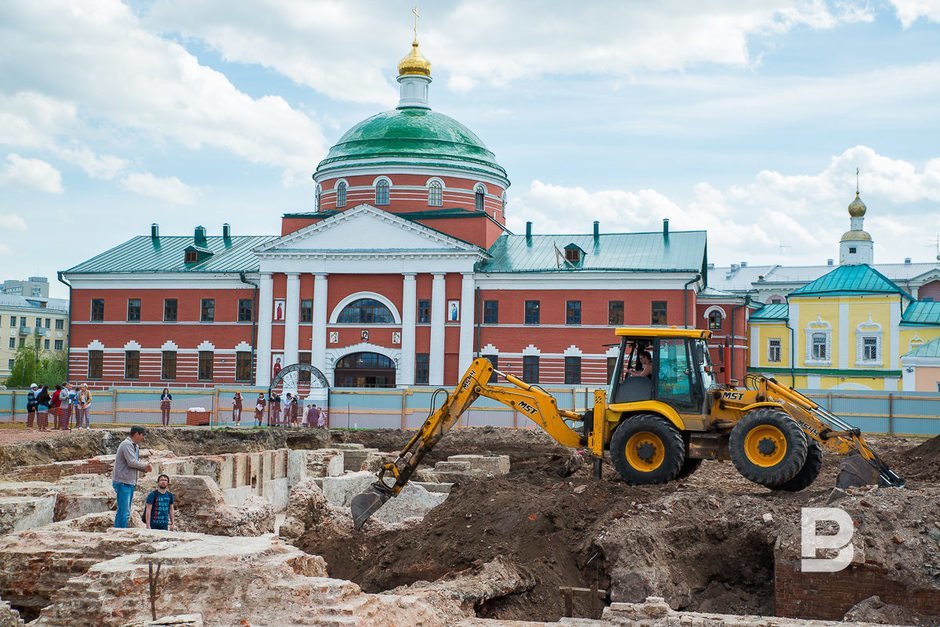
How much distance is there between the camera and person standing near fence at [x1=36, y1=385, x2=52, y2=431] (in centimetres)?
3141

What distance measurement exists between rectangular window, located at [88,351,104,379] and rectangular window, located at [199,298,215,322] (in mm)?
5243

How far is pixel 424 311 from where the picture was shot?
46562mm

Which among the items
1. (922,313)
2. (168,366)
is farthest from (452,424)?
(922,313)

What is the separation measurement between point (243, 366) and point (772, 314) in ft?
96.9

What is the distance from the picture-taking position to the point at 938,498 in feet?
42.4

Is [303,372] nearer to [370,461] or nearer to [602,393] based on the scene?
[370,461]

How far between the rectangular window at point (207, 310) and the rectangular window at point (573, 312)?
16600 mm

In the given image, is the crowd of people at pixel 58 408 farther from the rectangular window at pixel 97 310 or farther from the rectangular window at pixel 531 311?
the rectangular window at pixel 531 311

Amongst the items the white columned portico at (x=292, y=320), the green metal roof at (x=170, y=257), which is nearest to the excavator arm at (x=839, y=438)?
the white columned portico at (x=292, y=320)

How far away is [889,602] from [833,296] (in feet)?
156

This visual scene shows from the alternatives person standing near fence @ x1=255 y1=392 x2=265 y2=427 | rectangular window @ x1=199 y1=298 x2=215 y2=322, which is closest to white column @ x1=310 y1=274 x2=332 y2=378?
rectangular window @ x1=199 y1=298 x2=215 y2=322

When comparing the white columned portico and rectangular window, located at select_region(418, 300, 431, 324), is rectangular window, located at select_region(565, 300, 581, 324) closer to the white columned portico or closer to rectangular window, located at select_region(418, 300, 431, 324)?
rectangular window, located at select_region(418, 300, 431, 324)

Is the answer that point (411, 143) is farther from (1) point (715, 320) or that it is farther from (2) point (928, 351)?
(2) point (928, 351)

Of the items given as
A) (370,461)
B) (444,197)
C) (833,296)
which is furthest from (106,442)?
(833,296)
